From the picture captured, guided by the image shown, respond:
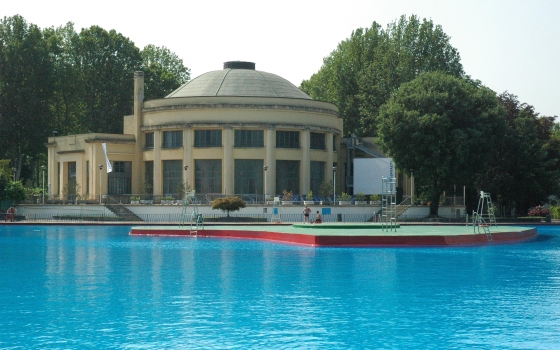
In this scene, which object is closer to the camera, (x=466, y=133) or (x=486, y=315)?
(x=486, y=315)

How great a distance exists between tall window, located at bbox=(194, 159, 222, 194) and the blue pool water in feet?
134

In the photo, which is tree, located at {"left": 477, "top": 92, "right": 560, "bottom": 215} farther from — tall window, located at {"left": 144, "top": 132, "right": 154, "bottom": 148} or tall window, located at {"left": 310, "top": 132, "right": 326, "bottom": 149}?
tall window, located at {"left": 144, "top": 132, "right": 154, "bottom": 148}

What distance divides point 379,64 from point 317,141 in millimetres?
19581

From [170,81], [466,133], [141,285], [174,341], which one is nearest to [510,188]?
[466,133]

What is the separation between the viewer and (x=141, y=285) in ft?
78.5

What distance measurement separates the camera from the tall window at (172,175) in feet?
256

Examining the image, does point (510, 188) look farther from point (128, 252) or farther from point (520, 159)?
point (128, 252)

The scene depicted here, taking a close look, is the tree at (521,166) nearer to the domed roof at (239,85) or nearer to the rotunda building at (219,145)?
the rotunda building at (219,145)

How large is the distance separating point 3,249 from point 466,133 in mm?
43096

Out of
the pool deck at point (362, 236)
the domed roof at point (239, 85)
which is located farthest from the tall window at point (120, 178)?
the pool deck at point (362, 236)

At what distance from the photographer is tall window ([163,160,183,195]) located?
7800cm

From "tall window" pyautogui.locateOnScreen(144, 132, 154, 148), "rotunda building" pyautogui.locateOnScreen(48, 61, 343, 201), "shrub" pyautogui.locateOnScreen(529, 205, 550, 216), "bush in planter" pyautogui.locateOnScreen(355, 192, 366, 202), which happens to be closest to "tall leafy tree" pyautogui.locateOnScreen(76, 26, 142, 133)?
"rotunda building" pyautogui.locateOnScreen(48, 61, 343, 201)

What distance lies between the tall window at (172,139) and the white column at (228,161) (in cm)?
510

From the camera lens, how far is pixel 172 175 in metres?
78.6
